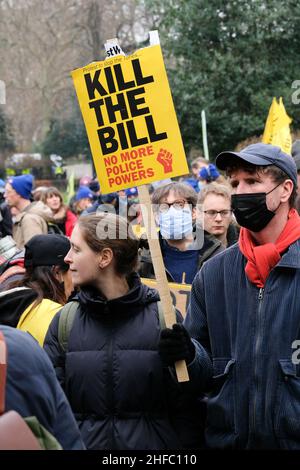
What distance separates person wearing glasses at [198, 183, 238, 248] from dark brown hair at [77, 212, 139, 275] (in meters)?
2.03

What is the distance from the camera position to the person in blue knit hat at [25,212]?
8.20 m

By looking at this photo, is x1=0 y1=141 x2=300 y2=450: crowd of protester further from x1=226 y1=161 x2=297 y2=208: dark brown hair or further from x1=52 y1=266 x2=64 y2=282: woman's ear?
x1=52 y1=266 x2=64 y2=282: woman's ear

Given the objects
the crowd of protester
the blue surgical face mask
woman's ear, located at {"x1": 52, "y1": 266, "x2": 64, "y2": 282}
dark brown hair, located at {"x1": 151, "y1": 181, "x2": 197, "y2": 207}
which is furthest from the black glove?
dark brown hair, located at {"x1": 151, "y1": 181, "x2": 197, "y2": 207}

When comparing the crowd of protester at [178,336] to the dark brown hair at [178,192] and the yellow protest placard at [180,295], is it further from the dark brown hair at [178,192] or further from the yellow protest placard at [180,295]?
the dark brown hair at [178,192]

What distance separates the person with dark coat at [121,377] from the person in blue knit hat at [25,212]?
444 cm

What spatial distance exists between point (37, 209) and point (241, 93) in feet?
39.3

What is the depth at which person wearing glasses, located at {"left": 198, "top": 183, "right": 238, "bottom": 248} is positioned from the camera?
5875mm

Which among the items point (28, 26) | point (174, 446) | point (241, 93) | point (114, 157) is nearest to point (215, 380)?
point (174, 446)

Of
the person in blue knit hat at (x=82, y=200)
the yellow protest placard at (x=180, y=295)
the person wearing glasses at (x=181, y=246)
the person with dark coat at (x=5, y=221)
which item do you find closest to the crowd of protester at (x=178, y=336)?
the yellow protest placard at (x=180, y=295)

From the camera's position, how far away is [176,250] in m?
5.60

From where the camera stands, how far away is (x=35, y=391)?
2422 mm

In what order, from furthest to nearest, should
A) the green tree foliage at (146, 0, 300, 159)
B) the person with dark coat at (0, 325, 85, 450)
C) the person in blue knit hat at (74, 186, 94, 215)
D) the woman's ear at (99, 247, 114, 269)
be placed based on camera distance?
the green tree foliage at (146, 0, 300, 159) → the person in blue knit hat at (74, 186, 94, 215) → the woman's ear at (99, 247, 114, 269) → the person with dark coat at (0, 325, 85, 450)
